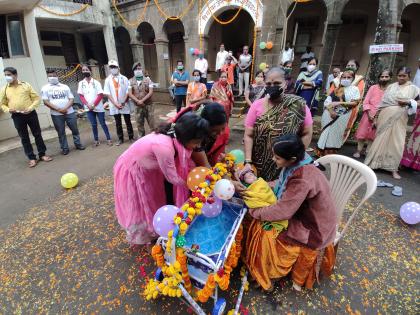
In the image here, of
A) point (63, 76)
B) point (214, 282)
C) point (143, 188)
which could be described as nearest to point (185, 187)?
point (143, 188)

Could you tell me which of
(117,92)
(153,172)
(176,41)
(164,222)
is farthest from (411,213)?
(176,41)

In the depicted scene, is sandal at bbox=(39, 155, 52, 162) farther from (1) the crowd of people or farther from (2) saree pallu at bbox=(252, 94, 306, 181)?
(2) saree pallu at bbox=(252, 94, 306, 181)

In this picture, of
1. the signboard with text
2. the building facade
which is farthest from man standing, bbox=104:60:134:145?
the signboard with text

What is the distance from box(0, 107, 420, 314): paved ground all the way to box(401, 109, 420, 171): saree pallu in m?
0.63

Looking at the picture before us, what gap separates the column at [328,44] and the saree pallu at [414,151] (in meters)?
4.91

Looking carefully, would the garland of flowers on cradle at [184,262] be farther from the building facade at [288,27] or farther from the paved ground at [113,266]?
the building facade at [288,27]

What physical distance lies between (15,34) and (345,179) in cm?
988

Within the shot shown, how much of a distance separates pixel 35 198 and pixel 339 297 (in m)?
4.66

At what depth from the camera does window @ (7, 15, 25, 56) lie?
721 centimetres

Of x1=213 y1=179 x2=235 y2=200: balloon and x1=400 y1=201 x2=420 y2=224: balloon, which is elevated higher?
x1=213 y1=179 x2=235 y2=200: balloon

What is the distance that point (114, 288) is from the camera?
7.61 feet

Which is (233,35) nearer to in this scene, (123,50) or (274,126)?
(123,50)

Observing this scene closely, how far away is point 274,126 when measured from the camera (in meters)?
2.43

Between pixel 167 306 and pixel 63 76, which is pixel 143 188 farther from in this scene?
pixel 63 76
